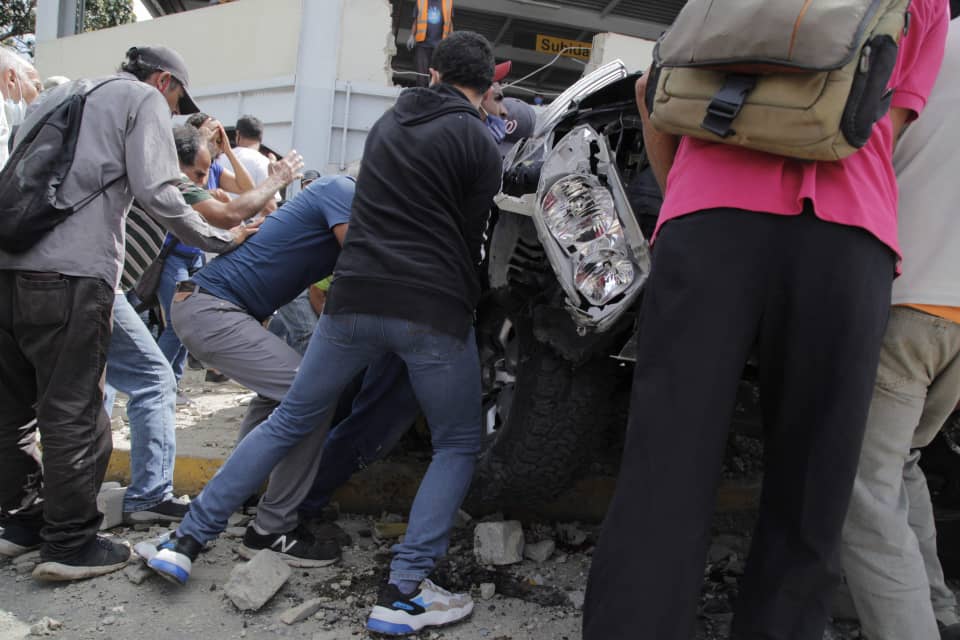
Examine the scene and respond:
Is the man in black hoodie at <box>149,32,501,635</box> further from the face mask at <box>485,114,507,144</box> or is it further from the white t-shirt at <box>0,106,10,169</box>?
the white t-shirt at <box>0,106,10,169</box>

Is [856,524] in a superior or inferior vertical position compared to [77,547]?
superior

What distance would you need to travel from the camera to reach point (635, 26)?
43.2ft

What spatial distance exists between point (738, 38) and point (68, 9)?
546 inches

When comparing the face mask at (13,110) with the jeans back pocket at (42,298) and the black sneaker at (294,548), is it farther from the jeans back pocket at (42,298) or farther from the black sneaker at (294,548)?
the black sneaker at (294,548)

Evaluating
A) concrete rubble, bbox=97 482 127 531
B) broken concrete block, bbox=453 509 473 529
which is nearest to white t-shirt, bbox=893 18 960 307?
broken concrete block, bbox=453 509 473 529

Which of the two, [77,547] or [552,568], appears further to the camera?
[552,568]

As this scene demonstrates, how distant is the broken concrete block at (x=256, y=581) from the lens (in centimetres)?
235

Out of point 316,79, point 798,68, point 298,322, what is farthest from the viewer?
point 316,79

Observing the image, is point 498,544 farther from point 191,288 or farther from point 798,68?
point 798,68

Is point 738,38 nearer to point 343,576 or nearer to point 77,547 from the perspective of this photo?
point 343,576

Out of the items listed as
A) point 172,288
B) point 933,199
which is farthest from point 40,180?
point 933,199

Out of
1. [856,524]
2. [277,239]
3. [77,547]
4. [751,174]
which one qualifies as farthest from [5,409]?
[856,524]

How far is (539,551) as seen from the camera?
2791 millimetres

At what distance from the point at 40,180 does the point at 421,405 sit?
145cm
